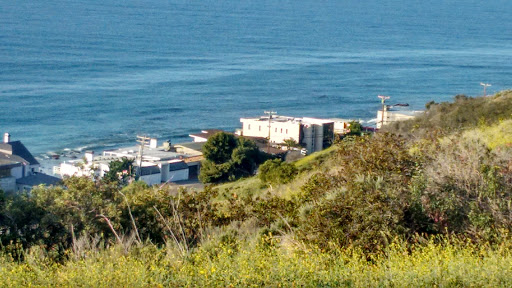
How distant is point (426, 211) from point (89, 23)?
3702 inches

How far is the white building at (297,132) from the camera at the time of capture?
27.6 m

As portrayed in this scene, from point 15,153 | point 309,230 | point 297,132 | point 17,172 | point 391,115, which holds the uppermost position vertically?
point 391,115

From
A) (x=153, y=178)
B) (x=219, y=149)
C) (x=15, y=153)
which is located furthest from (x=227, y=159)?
(x=15, y=153)

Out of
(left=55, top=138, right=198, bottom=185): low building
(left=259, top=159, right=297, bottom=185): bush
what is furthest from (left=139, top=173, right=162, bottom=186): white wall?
(left=259, top=159, right=297, bottom=185): bush

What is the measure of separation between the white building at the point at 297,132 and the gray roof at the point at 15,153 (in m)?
8.28

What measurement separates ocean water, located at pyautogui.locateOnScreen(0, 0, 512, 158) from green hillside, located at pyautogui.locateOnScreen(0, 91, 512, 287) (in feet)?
70.5

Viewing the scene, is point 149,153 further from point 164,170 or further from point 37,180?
point 37,180

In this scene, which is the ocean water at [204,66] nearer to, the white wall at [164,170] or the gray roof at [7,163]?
the gray roof at [7,163]

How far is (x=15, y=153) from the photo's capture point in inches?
939

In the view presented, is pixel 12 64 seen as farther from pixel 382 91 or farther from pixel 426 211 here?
pixel 426 211

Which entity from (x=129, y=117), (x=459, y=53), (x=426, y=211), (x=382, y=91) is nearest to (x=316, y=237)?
(x=426, y=211)

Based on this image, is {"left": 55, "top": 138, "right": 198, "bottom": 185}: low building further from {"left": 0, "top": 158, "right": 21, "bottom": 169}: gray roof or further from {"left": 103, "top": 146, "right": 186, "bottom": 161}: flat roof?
{"left": 0, "top": 158, "right": 21, "bottom": 169}: gray roof

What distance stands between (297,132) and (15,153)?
9717mm

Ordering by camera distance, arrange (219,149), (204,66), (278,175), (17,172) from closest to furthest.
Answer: (278,175), (17,172), (219,149), (204,66)
